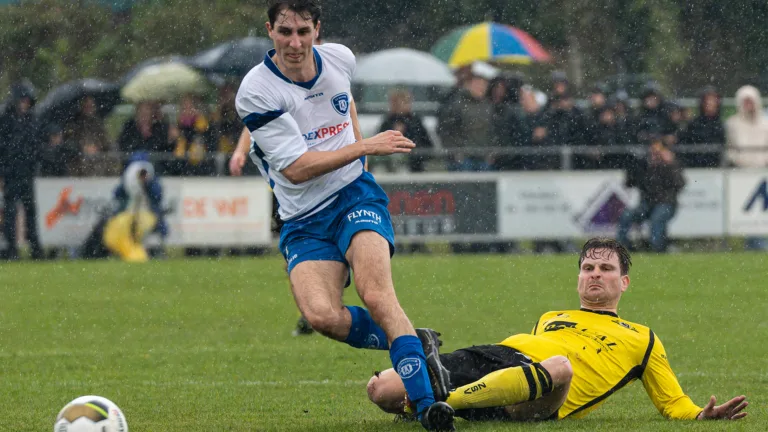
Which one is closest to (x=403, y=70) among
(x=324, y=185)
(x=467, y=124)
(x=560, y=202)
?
(x=467, y=124)

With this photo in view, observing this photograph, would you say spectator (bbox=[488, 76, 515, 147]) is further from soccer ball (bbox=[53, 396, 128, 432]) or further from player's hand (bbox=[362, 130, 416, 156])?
soccer ball (bbox=[53, 396, 128, 432])

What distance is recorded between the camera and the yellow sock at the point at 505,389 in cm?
588

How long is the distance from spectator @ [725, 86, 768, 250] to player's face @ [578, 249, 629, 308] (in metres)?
11.7

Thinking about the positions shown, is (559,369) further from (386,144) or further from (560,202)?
(560,202)

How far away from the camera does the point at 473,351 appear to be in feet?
20.7

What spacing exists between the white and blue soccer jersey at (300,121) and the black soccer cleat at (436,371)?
949mm

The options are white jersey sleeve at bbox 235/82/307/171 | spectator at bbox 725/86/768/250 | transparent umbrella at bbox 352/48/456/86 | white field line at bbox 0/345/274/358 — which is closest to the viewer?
white jersey sleeve at bbox 235/82/307/171

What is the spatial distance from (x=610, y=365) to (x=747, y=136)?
12.4m

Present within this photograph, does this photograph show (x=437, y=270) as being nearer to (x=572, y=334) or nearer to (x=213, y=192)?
(x=213, y=192)

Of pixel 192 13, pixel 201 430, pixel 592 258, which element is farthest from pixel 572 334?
pixel 192 13

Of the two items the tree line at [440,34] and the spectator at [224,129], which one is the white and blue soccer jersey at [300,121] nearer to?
the spectator at [224,129]

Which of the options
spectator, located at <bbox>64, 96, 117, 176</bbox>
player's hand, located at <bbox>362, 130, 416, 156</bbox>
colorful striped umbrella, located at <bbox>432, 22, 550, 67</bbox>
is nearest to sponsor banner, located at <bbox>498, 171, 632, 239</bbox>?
spectator, located at <bbox>64, 96, 117, 176</bbox>

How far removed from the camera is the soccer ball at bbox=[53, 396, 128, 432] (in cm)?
540

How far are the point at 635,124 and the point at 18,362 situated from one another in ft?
35.2
